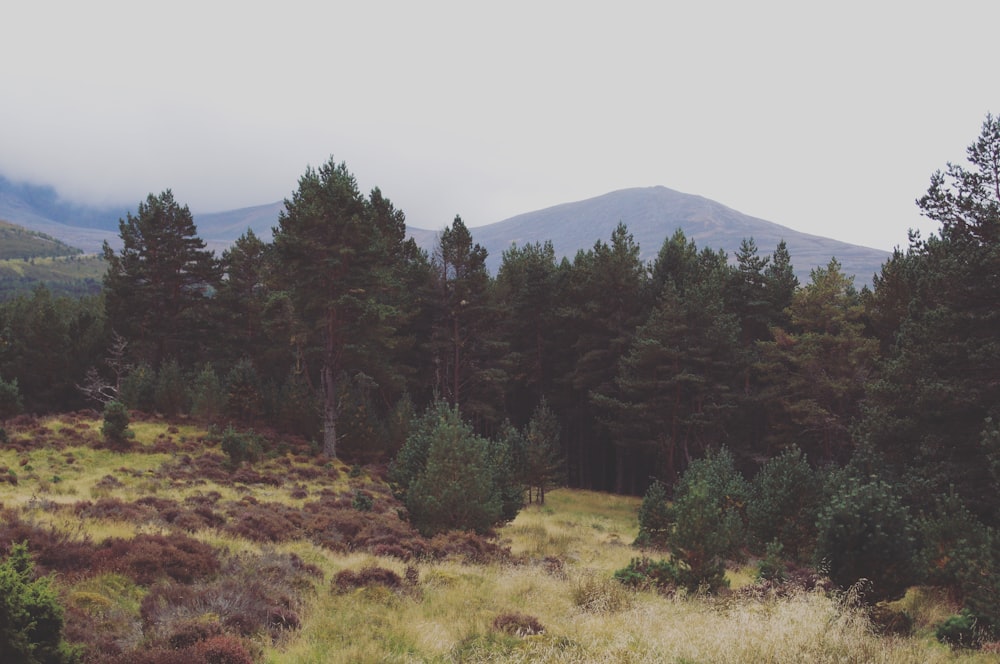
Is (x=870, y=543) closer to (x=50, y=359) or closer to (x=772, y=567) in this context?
(x=772, y=567)

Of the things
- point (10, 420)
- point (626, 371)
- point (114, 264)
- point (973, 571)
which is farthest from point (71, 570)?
point (114, 264)

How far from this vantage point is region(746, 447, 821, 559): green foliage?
1655 cm

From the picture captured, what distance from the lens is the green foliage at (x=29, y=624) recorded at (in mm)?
4762

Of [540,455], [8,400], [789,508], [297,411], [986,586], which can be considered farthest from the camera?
[297,411]

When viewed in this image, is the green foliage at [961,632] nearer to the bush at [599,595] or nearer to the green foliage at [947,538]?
the green foliage at [947,538]

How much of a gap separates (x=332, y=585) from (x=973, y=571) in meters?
11.1

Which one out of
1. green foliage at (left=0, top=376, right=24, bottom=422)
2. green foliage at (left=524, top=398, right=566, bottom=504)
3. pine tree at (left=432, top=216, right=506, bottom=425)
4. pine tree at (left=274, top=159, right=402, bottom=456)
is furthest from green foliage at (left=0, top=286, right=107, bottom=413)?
green foliage at (left=524, top=398, right=566, bottom=504)

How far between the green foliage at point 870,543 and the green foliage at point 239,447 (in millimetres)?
23245

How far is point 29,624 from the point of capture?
4926mm

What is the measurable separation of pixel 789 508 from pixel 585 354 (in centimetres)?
2167

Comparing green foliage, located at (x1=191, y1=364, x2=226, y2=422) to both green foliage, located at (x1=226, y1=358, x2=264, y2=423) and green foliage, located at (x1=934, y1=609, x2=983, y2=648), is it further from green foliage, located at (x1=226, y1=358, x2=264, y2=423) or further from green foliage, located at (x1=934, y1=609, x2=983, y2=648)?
green foliage, located at (x1=934, y1=609, x2=983, y2=648)

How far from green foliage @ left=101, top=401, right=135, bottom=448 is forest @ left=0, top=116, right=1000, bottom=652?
5.88 metres

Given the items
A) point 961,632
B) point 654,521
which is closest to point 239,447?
point 654,521

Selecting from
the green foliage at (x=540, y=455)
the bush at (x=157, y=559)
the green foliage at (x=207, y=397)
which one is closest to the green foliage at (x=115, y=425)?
the green foliage at (x=207, y=397)
